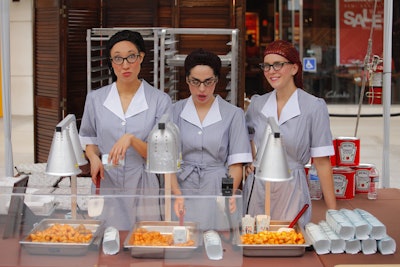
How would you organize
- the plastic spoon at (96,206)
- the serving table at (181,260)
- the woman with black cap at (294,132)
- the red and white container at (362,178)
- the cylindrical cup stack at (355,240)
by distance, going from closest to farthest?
the serving table at (181,260) < the cylindrical cup stack at (355,240) < the plastic spoon at (96,206) < the woman with black cap at (294,132) < the red and white container at (362,178)

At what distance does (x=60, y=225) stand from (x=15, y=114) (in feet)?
34.5

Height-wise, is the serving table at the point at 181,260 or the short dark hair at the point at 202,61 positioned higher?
the short dark hair at the point at 202,61

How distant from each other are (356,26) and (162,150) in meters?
11.4

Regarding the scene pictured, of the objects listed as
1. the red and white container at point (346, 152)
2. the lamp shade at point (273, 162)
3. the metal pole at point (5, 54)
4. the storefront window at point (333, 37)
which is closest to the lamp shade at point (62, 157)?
the lamp shade at point (273, 162)

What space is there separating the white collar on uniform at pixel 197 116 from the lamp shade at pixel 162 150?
64 centimetres

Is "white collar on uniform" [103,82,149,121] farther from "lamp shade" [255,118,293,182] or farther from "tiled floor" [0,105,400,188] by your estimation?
"tiled floor" [0,105,400,188]

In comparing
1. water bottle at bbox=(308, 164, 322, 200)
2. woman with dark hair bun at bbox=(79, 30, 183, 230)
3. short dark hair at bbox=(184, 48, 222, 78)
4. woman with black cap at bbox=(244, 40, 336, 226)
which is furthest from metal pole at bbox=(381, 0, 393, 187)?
woman with dark hair bun at bbox=(79, 30, 183, 230)

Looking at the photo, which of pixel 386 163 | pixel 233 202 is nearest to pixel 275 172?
pixel 233 202

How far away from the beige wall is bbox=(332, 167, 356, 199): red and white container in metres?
9.37

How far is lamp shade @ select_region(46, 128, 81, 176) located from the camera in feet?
8.66

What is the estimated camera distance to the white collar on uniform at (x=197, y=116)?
3.31m

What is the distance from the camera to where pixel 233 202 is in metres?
2.73

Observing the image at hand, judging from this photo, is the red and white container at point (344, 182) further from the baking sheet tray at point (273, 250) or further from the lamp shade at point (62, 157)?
the lamp shade at point (62, 157)

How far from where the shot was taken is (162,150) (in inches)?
104
